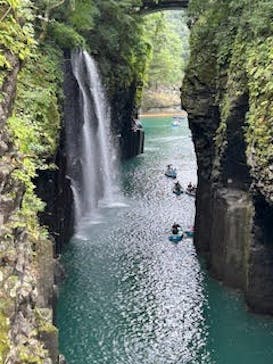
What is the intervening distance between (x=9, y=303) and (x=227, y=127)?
1767 cm

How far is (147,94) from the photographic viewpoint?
9550cm

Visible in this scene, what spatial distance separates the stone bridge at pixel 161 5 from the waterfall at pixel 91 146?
30.8 feet

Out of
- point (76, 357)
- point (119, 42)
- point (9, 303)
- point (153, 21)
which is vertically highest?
point (153, 21)

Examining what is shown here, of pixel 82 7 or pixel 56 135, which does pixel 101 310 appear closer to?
pixel 56 135

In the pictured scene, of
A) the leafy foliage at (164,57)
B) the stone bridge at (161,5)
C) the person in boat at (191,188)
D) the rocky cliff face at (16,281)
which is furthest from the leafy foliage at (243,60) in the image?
the leafy foliage at (164,57)

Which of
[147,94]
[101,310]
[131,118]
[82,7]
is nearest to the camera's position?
[101,310]

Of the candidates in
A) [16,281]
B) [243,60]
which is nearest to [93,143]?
[243,60]

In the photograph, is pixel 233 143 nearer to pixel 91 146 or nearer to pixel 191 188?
pixel 91 146

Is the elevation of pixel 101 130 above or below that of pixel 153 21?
below

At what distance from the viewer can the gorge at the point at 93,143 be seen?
387 inches

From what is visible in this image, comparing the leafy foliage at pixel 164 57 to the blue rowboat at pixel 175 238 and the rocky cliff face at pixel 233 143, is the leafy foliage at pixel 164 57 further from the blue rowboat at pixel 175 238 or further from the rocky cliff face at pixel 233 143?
the blue rowboat at pixel 175 238

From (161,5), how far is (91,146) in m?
14.3

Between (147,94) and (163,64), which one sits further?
(147,94)

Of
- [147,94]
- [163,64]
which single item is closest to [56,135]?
[163,64]
